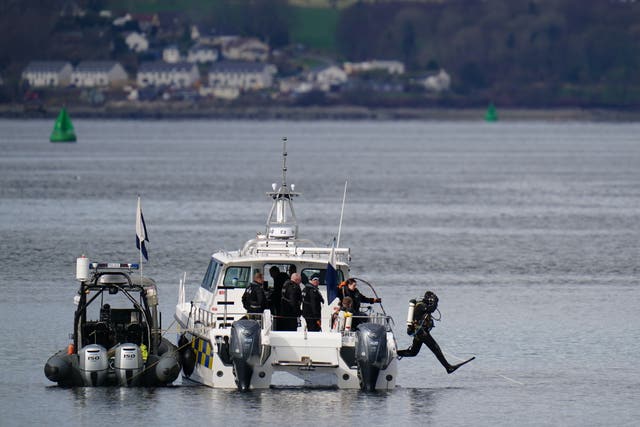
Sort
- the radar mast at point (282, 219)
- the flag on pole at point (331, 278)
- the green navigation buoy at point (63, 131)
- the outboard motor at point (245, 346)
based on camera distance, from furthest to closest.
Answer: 1. the green navigation buoy at point (63, 131)
2. the radar mast at point (282, 219)
3. the flag on pole at point (331, 278)
4. the outboard motor at point (245, 346)

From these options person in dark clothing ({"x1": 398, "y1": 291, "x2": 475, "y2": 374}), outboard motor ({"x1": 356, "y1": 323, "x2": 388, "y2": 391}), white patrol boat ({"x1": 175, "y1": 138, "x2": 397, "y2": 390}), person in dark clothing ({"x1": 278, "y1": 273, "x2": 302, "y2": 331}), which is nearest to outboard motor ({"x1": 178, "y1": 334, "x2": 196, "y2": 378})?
white patrol boat ({"x1": 175, "y1": 138, "x2": 397, "y2": 390})

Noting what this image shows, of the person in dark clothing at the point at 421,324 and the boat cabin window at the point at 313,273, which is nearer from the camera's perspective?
the person in dark clothing at the point at 421,324

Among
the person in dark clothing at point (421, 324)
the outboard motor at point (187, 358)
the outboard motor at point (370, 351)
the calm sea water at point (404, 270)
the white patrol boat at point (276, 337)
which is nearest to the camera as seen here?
the outboard motor at point (370, 351)

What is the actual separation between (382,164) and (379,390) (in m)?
125

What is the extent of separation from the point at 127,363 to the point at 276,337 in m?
3.50

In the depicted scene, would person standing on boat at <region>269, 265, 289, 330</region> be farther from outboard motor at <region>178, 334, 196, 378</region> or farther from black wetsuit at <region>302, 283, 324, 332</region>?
outboard motor at <region>178, 334, 196, 378</region>

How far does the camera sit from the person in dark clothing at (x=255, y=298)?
3259cm

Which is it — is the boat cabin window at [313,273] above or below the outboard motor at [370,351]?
above

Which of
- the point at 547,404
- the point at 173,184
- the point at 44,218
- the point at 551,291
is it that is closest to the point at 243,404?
the point at 547,404

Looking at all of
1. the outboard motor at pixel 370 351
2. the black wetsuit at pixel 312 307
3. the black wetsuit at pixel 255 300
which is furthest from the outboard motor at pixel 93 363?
the outboard motor at pixel 370 351

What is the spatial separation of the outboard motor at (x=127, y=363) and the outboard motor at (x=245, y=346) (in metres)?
2.39

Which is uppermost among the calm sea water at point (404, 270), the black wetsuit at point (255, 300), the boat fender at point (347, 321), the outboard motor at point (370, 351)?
the black wetsuit at point (255, 300)

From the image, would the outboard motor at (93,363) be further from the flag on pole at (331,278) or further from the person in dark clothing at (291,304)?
the flag on pole at (331,278)

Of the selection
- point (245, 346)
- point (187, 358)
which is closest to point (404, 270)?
point (187, 358)
